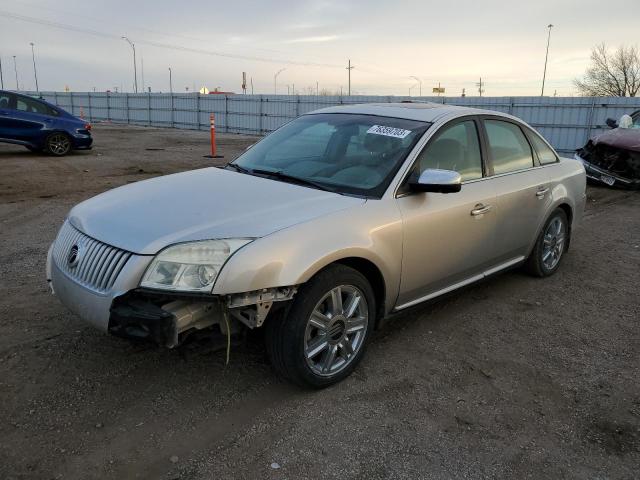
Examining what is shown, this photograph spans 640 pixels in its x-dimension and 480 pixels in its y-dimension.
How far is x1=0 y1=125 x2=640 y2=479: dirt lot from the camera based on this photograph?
2598mm

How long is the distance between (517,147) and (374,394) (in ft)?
9.02

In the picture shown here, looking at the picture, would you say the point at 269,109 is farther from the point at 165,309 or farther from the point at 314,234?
the point at 165,309

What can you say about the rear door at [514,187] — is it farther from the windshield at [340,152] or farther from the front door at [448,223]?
the windshield at [340,152]

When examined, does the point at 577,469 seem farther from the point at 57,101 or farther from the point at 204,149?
the point at 57,101

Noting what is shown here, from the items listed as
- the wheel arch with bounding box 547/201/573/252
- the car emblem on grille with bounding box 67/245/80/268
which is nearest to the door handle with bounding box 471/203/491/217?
the wheel arch with bounding box 547/201/573/252

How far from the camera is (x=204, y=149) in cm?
1866

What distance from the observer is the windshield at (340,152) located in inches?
141

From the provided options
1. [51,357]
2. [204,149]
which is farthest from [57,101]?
[51,357]

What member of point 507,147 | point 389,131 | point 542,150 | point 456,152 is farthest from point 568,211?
point 389,131

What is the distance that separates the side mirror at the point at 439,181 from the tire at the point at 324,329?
2.41ft

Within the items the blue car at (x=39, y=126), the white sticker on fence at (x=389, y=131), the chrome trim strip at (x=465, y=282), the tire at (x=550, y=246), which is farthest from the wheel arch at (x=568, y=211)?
the blue car at (x=39, y=126)

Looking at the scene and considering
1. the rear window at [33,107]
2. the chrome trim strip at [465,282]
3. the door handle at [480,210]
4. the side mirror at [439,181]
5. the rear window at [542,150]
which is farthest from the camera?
the rear window at [33,107]

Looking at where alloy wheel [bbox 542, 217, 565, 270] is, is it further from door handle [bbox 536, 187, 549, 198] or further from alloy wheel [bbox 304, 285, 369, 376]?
alloy wheel [bbox 304, 285, 369, 376]

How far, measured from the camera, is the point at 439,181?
337 centimetres
